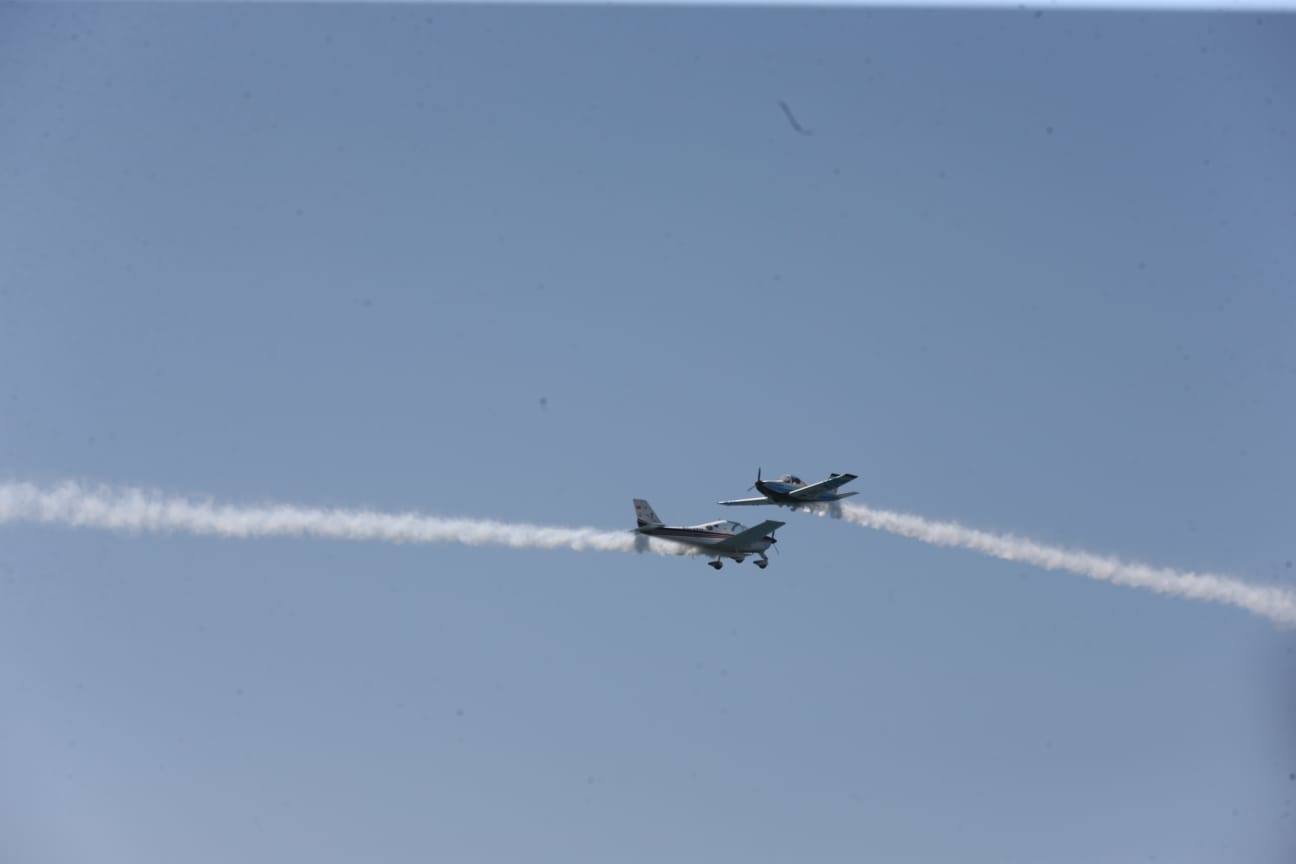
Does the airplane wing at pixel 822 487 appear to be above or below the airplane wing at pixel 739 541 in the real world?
above

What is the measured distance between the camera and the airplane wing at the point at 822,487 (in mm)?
89062

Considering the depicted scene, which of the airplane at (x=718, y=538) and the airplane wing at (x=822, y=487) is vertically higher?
the airplane wing at (x=822, y=487)

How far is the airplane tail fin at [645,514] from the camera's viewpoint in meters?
86.5

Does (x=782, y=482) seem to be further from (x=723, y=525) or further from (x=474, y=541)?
(x=474, y=541)

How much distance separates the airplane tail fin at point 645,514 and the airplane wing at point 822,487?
24.5 ft

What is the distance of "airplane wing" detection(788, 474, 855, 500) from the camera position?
292ft

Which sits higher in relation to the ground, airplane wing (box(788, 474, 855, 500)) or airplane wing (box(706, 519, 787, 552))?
airplane wing (box(788, 474, 855, 500))

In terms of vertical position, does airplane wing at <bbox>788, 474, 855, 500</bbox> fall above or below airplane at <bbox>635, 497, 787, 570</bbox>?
above

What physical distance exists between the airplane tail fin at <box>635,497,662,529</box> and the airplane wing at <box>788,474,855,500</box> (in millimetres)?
7477

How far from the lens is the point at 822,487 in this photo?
8981cm

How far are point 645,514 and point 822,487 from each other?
370 inches

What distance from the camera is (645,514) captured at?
86625 mm

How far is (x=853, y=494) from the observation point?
91.9 meters

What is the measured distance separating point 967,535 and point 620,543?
21.3 meters
